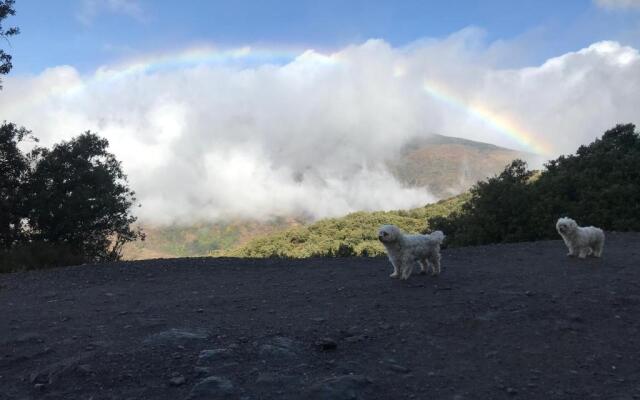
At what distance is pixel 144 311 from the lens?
7895 mm

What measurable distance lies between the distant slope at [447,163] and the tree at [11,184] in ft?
368

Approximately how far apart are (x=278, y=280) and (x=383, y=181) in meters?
136

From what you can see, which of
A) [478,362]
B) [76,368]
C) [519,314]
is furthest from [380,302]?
[76,368]

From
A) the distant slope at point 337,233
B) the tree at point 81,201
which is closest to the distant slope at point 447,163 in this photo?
the distant slope at point 337,233

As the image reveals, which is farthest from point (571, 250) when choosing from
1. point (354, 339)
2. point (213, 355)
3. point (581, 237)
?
point (213, 355)

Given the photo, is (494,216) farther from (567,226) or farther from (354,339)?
(354,339)

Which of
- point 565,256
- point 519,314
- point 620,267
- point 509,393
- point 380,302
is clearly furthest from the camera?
point 565,256

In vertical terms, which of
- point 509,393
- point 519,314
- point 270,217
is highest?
point 270,217

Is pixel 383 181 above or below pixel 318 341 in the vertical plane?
above

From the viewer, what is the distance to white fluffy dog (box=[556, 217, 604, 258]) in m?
11.1

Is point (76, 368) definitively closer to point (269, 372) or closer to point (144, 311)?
point (269, 372)

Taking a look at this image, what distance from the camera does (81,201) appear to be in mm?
18531

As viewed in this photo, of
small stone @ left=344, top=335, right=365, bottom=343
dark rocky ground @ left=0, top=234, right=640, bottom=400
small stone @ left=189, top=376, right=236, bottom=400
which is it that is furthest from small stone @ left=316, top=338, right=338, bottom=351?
small stone @ left=189, top=376, right=236, bottom=400

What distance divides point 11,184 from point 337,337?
15.9 meters
